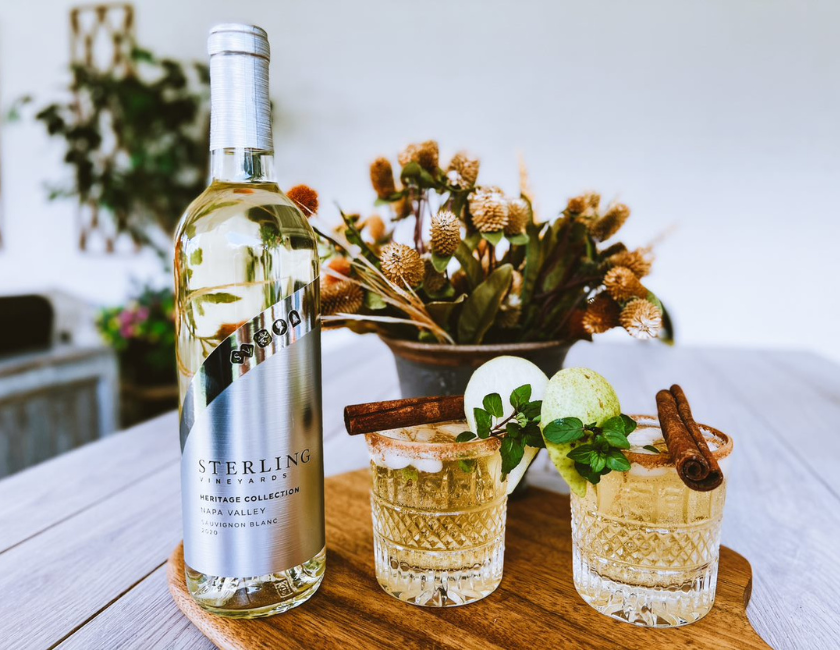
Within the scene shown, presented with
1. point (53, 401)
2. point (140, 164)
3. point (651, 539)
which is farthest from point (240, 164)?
point (140, 164)

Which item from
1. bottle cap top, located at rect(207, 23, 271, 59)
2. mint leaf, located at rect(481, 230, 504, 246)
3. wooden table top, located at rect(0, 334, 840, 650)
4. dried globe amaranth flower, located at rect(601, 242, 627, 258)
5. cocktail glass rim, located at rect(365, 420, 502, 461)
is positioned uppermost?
bottle cap top, located at rect(207, 23, 271, 59)

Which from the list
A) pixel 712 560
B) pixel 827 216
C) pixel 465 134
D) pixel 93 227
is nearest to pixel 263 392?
pixel 712 560

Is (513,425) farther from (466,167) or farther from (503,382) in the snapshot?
(466,167)

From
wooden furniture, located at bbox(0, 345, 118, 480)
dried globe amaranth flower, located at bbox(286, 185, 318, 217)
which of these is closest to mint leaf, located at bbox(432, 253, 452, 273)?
dried globe amaranth flower, located at bbox(286, 185, 318, 217)

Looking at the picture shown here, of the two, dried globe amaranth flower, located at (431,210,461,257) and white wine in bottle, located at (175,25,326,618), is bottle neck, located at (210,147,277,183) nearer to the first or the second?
white wine in bottle, located at (175,25,326,618)

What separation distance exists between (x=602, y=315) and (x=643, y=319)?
46 millimetres

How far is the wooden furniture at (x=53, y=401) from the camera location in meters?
1.82

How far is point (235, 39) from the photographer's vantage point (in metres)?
0.37

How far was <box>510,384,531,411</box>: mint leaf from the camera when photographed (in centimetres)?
40

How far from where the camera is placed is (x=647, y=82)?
7.93 feet

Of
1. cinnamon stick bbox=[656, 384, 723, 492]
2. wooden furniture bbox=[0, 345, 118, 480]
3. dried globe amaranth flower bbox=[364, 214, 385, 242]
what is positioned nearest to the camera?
cinnamon stick bbox=[656, 384, 723, 492]

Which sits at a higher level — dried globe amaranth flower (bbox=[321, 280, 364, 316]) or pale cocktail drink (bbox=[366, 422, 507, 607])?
dried globe amaranth flower (bbox=[321, 280, 364, 316])

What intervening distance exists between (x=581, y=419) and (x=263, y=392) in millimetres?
200

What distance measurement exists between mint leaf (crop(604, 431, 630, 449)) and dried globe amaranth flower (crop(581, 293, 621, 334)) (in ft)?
0.48
